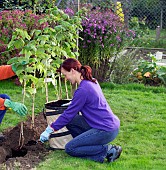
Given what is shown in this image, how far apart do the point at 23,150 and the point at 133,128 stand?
1631 mm

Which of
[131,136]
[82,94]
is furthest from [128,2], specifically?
[82,94]

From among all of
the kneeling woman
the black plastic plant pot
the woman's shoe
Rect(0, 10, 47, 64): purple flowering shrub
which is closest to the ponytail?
the kneeling woman

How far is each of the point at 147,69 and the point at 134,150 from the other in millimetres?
3649

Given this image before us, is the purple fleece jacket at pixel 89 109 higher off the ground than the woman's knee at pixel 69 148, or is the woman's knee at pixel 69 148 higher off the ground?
the purple fleece jacket at pixel 89 109

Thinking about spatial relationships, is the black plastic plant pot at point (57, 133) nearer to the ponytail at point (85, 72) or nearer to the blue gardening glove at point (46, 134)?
the blue gardening glove at point (46, 134)

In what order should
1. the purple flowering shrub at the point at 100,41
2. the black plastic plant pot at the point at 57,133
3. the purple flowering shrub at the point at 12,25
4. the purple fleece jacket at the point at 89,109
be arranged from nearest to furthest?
the purple fleece jacket at the point at 89,109 < the black plastic plant pot at the point at 57,133 < the purple flowering shrub at the point at 100,41 < the purple flowering shrub at the point at 12,25

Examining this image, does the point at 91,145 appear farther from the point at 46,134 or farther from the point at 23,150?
the point at 23,150

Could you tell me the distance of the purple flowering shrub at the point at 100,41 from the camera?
8.21 meters

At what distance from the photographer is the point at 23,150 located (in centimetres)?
511

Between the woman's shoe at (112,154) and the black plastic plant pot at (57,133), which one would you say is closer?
the woman's shoe at (112,154)

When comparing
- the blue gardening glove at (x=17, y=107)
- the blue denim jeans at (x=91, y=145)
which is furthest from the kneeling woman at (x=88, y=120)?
the blue gardening glove at (x=17, y=107)

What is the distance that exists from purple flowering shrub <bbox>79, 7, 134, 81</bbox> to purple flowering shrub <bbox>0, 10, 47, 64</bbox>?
0.87m

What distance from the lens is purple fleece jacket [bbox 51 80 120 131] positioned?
4.70 m

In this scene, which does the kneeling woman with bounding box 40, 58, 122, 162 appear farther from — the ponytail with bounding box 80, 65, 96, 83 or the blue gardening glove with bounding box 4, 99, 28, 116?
the blue gardening glove with bounding box 4, 99, 28, 116
